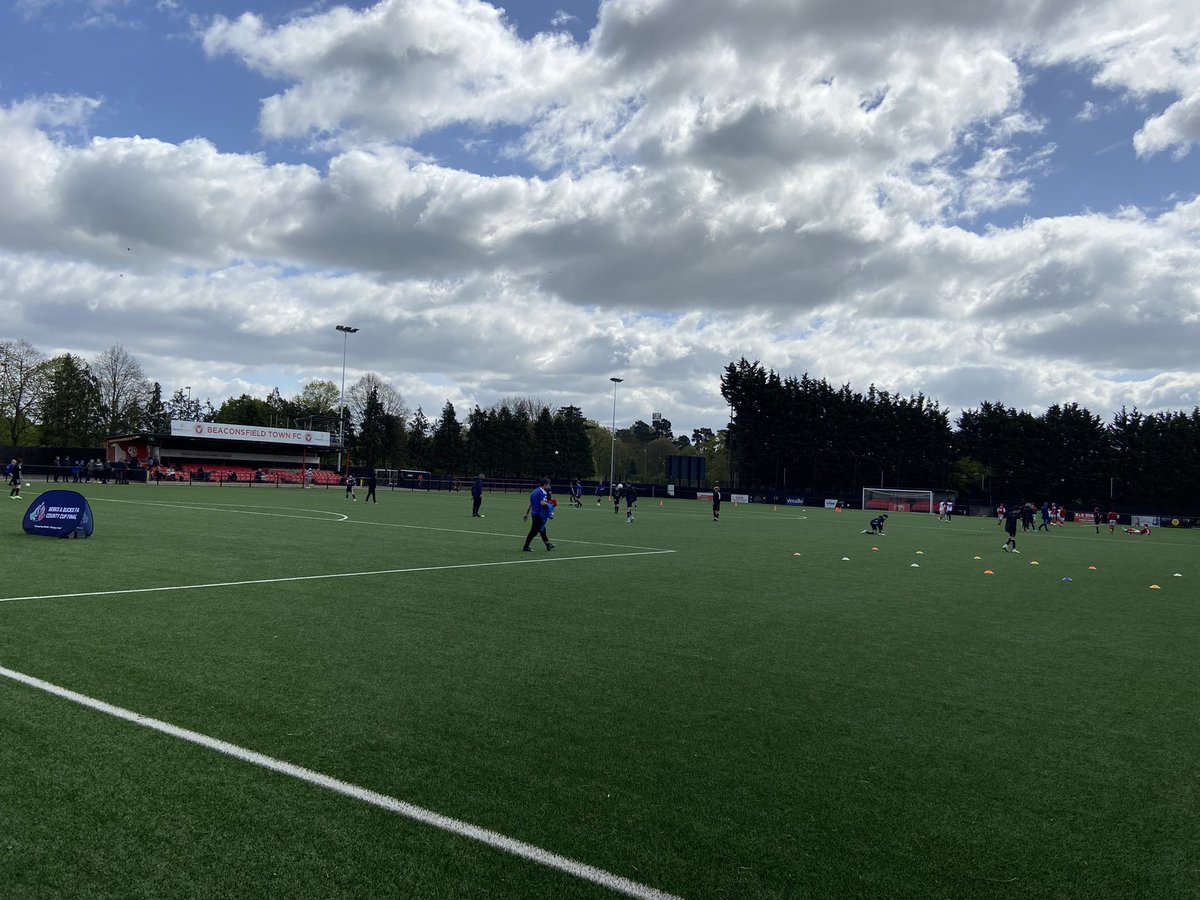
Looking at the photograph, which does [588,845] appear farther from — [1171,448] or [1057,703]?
[1171,448]

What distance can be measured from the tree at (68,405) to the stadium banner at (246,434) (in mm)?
14803

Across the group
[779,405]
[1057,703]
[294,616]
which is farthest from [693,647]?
[779,405]

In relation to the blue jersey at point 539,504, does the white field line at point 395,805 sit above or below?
below

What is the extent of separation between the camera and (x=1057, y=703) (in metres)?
6.99

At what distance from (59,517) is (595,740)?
16788 mm

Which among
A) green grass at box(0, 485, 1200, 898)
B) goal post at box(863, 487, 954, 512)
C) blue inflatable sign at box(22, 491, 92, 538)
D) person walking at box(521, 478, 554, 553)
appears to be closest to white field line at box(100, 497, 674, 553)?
person walking at box(521, 478, 554, 553)

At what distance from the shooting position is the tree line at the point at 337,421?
86.5m

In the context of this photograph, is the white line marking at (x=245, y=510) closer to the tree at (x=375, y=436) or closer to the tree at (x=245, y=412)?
the tree at (x=375, y=436)

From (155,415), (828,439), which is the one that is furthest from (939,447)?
(155,415)

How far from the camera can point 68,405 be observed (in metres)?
87.2

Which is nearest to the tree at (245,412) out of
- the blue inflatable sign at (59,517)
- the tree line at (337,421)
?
the tree line at (337,421)

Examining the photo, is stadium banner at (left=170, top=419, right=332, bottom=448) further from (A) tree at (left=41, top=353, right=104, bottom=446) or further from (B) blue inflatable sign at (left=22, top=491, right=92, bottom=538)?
(B) blue inflatable sign at (left=22, top=491, right=92, bottom=538)

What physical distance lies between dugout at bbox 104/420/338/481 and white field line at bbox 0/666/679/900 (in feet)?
239

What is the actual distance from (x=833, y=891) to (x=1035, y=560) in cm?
2163
